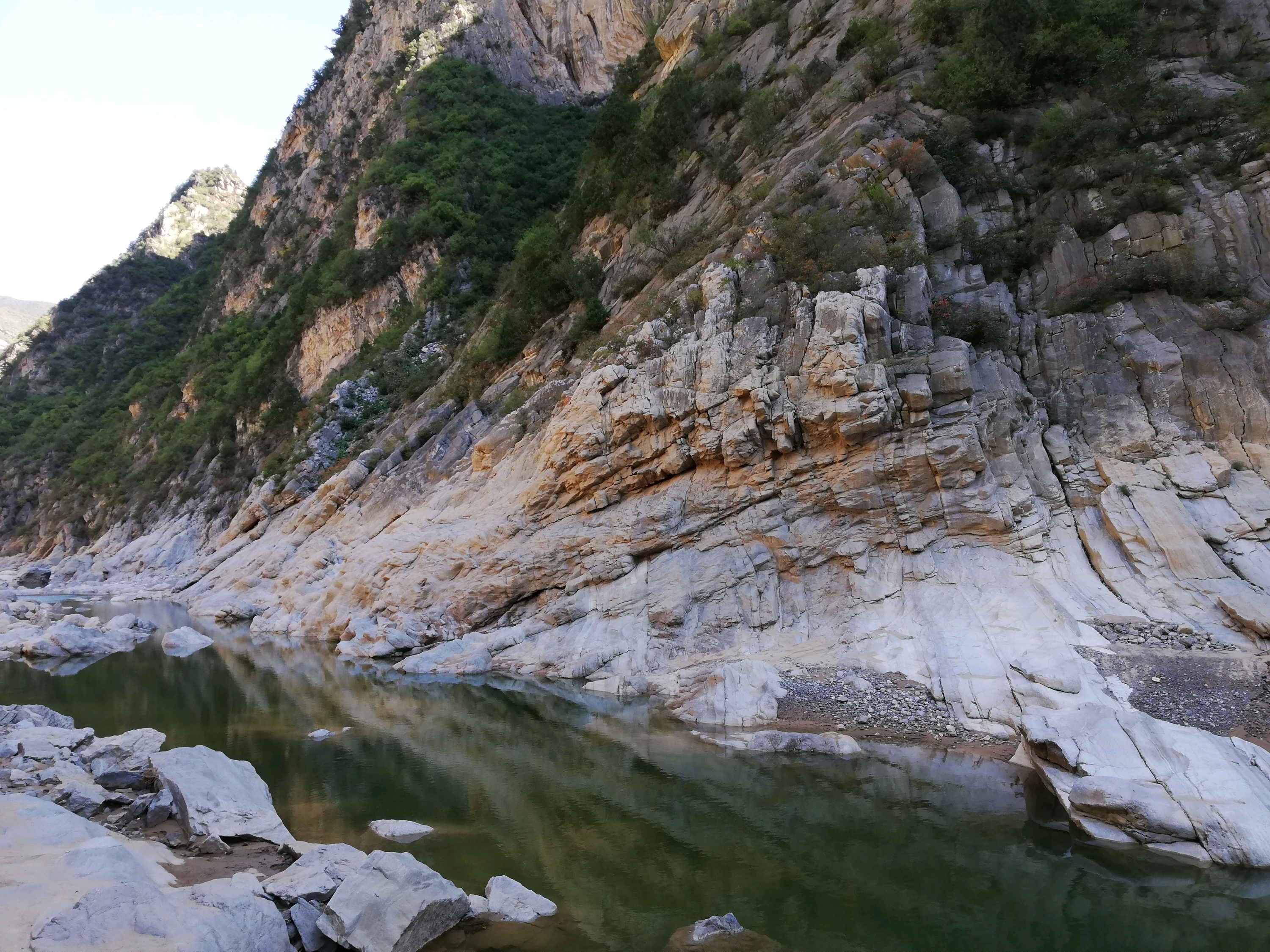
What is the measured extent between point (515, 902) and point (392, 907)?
1333 millimetres

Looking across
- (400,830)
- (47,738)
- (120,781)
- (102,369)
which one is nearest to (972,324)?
(400,830)

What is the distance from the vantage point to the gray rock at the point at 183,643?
21.2 metres

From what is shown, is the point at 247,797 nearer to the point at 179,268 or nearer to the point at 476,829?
the point at 476,829

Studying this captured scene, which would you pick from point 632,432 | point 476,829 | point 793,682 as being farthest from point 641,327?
point 476,829

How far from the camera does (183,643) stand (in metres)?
21.8

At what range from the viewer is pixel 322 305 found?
145ft

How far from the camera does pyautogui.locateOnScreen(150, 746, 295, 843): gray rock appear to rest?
27.0 feet

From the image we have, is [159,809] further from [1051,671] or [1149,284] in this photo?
[1149,284]

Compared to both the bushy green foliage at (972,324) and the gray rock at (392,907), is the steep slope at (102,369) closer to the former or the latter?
the bushy green foliage at (972,324)

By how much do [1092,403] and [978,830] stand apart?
12.8 meters

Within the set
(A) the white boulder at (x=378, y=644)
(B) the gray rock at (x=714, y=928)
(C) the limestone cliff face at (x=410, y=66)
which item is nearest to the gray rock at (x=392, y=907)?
(B) the gray rock at (x=714, y=928)

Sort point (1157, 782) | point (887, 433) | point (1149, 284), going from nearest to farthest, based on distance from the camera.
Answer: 1. point (1157, 782)
2. point (887, 433)
3. point (1149, 284)

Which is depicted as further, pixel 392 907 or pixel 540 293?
pixel 540 293

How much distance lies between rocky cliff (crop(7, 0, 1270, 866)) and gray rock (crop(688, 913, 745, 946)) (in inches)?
199
